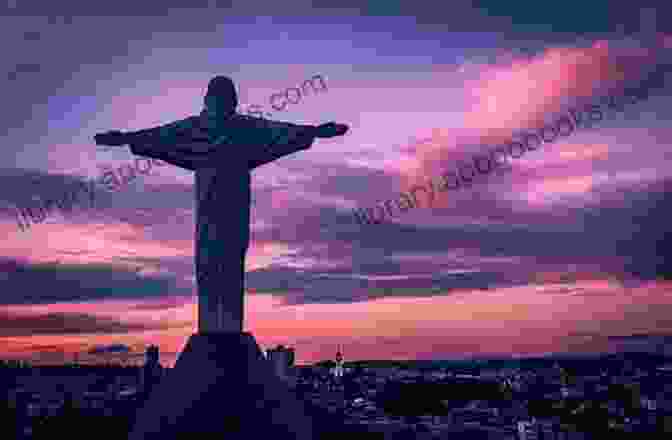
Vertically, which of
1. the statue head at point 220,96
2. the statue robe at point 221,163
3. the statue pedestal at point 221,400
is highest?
the statue head at point 220,96

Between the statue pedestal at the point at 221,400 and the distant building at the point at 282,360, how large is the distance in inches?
57.2

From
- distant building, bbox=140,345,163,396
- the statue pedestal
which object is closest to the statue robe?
the statue pedestal

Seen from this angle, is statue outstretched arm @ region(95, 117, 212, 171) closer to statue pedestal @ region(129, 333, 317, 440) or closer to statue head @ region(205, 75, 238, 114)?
statue head @ region(205, 75, 238, 114)

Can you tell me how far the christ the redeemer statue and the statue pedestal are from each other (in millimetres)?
966

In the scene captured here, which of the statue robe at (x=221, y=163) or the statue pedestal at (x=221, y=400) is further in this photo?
the statue robe at (x=221, y=163)

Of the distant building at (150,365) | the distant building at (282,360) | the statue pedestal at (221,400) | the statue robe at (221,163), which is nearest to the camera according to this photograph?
the statue pedestal at (221,400)

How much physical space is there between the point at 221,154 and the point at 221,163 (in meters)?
0.13

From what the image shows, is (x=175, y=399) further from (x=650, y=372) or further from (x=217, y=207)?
(x=650, y=372)

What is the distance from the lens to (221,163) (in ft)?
40.3

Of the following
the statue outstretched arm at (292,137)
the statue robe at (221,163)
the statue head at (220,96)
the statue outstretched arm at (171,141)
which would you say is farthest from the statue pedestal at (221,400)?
the statue head at (220,96)

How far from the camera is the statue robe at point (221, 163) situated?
479 inches

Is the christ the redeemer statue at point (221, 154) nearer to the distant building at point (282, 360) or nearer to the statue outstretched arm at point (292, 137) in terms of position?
the statue outstretched arm at point (292, 137)

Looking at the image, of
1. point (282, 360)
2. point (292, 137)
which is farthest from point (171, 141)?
point (282, 360)

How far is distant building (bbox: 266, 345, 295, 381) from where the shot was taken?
12.9 meters
